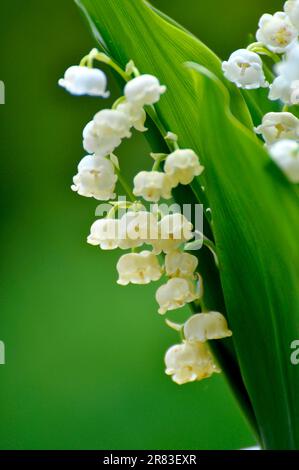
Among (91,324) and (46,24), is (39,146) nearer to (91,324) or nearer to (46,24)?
(46,24)

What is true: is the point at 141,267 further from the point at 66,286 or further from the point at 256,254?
the point at 66,286

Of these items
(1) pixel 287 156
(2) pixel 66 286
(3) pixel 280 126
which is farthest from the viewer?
Result: (2) pixel 66 286

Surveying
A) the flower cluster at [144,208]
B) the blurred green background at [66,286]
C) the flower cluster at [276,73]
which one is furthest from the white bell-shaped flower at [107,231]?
the blurred green background at [66,286]

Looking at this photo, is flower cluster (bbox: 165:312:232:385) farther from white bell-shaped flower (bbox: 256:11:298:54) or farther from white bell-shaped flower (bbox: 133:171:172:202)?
white bell-shaped flower (bbox: 256:11:298:54)

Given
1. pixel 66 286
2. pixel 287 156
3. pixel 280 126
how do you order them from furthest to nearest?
1. pixel 66 286
2. pixel 280 126
3. pixel 287 156

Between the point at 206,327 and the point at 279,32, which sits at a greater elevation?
the point at 279,32

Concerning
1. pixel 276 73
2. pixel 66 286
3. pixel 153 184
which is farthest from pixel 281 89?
pixel 66 286

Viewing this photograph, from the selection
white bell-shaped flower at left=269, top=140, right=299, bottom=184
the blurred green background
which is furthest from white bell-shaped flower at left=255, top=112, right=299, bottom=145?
the blurred green background
